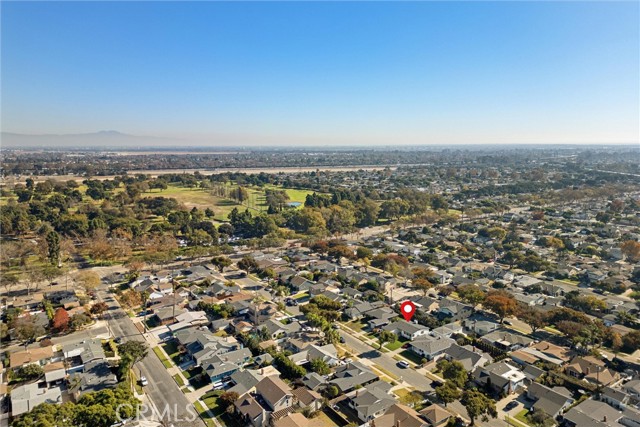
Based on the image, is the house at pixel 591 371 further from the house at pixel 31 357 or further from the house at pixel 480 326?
the house at pixel 31 357

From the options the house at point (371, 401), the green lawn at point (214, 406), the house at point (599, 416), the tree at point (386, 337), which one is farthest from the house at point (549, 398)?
the green lawn at point (214, 406)

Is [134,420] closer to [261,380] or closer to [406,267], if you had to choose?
[261,380]

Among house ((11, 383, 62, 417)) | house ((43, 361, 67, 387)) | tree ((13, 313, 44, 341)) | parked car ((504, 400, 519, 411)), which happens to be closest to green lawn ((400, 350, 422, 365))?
parked car ((504, 400, 519, 411))

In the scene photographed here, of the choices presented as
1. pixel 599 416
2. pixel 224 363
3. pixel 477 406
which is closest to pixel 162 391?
pixel 224 363

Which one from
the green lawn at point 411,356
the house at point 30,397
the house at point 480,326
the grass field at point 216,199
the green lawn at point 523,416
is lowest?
the green lawn at point 411,356

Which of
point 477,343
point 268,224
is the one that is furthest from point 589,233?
point 268,224

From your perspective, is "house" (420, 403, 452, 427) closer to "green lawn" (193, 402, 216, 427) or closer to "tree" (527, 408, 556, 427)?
"tree" (527, 408, 556, 427)

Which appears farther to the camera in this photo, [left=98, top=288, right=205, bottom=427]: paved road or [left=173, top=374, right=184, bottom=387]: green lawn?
[left=173, top=374, right=184, bottom=387]: green lawn
